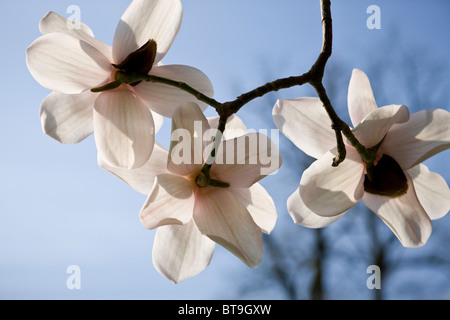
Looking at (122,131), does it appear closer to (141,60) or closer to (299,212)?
(141,60)

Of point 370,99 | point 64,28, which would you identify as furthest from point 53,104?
point 370,99

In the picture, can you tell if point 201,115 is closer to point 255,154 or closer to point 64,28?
point 255,154

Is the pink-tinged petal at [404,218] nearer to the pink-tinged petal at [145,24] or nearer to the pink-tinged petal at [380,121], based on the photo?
the pink-tinged petal at [380,121]

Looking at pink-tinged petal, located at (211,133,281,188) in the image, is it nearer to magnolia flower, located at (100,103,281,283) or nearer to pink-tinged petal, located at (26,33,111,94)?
magnolia flower, located at (100,103,281,283)

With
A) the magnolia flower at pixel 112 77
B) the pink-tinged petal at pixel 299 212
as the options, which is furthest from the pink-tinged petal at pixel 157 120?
the pink-tinged petal at pixel 299 212

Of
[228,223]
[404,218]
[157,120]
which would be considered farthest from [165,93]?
[404,218]
